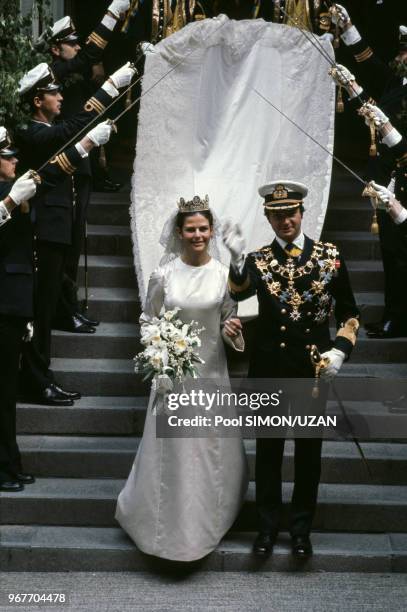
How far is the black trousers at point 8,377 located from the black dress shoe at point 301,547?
5.47 feet

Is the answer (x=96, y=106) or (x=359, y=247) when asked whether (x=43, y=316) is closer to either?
(x=96, y=106)

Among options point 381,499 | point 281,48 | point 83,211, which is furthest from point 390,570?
point 281,48

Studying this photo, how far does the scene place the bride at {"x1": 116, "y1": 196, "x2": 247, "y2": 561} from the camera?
6.32m

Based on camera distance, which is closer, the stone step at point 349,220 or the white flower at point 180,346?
the white flower at point 180,346

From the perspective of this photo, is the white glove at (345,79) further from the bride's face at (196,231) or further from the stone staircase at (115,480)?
the stone staircase at (115,480)

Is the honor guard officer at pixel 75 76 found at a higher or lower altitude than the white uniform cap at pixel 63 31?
lower

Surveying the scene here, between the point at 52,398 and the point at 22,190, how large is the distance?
4.75ft

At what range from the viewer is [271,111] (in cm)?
852

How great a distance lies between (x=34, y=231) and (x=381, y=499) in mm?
2537

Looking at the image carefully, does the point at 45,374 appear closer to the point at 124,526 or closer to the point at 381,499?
the point at 124,526

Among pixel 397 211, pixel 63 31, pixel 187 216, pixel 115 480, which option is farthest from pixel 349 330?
pixel 63 31

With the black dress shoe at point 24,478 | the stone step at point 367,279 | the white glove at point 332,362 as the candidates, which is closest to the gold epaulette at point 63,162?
the black dress shoe at point 24,478

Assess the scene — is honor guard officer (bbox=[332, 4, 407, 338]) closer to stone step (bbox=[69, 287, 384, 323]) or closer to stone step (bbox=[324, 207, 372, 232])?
stone step (bbox=[69, 287, 384, 323])

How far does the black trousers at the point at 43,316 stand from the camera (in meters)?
7.46
